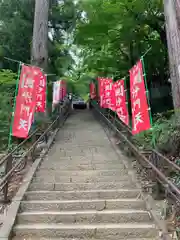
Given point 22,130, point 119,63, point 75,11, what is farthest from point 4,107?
point 75,11

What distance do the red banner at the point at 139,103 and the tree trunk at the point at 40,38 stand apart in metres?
6.27

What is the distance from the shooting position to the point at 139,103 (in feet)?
18.9

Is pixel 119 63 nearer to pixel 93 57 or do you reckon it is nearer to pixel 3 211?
pixel 93 57

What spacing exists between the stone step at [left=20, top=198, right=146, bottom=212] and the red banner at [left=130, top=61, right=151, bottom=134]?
1491 mm

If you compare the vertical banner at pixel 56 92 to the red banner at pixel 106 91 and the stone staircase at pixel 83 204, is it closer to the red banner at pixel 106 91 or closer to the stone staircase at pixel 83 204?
the red banner at pixel 106 91

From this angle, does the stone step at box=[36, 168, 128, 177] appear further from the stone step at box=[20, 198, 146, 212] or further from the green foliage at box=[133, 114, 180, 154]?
the stone step at box=[20, 198, 146, 212]

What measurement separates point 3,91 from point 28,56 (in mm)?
4037

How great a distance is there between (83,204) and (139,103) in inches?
93.2

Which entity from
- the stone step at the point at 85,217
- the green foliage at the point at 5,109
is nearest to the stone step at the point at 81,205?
the stone step at the point at 85,217

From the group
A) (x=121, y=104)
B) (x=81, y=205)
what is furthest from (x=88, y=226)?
(x=121, y=104)

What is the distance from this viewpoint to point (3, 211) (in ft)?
16.1

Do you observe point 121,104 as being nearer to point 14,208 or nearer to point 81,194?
point 81,194

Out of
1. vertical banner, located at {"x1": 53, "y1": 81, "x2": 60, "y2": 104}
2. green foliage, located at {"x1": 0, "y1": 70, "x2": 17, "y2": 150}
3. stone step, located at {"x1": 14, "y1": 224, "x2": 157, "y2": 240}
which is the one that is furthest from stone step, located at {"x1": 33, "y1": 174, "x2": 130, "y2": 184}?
vertical banner, located at {"x1": 53, "y1": 81, "x2": 60, "y2": 104}

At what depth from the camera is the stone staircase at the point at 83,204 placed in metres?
4.41
